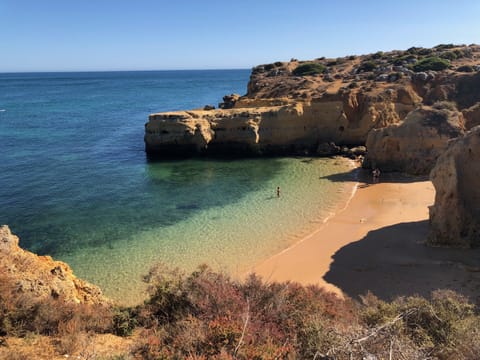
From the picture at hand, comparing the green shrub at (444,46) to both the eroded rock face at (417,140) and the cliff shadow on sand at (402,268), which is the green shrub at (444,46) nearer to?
the eroded rock face at (417,140)

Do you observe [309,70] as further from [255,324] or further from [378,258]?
[255,324]

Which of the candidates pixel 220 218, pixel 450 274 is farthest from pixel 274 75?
pixel 450 274

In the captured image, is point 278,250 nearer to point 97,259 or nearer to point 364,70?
point 97,259

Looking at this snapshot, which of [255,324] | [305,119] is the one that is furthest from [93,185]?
[255,324]

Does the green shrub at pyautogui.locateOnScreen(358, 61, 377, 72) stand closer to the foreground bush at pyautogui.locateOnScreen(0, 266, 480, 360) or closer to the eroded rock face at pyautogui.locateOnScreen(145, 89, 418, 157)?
the eroded rock face at pyautogui.locateOnScreen(145, 89, 418, 157)

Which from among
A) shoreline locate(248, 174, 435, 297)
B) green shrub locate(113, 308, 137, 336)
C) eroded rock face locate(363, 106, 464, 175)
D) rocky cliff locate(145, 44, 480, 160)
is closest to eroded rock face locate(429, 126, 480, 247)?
shoreline locate(248, 174, 435, 297)
